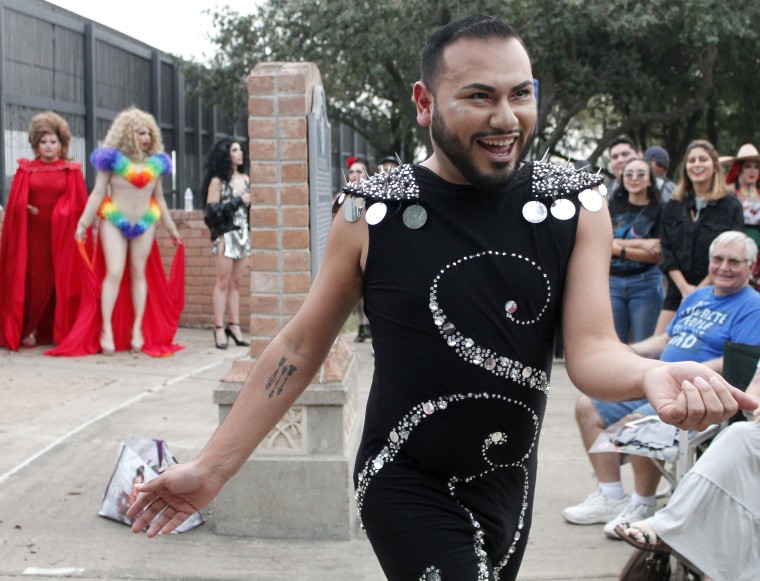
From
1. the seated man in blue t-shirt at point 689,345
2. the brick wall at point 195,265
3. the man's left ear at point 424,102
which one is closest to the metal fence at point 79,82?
the brick wall at point 195,265

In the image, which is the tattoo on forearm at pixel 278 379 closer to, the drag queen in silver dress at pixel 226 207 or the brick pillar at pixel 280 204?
the brick pillar at pixel 280 204

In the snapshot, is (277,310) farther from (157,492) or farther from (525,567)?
(157,492)

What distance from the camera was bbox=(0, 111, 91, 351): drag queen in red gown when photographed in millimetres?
9906

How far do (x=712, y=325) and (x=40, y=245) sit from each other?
6.86 metres

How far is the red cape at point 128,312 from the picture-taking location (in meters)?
9.77

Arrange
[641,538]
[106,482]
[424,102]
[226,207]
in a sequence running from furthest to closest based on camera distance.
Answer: [226,207] < [106,482] < [641,538] < [424,102]

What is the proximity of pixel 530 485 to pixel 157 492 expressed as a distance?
913 millimetres

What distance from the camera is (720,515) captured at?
13.8 ft

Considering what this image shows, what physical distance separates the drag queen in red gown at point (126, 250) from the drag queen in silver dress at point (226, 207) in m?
0.42

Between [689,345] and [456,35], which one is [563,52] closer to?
[689,345]

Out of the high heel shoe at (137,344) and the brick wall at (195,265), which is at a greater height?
the brick wall at (195,265)

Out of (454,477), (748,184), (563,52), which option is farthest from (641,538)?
(563,52)

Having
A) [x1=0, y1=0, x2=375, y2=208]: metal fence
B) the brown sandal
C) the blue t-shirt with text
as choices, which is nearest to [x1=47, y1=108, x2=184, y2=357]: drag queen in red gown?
[x1=0, y1=0, x2=375, y2=208]: metal fence

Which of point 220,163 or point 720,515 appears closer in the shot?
point 720,515
